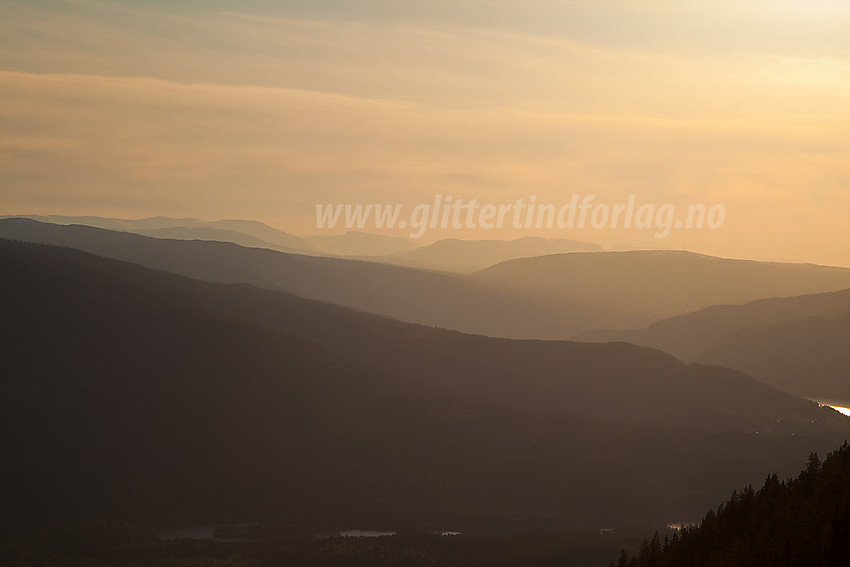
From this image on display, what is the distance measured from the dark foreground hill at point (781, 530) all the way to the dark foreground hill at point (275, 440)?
68493mm

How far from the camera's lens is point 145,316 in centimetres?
17988

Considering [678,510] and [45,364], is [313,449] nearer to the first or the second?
[45,364]

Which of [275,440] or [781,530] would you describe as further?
[275,440]

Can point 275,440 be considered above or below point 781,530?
above

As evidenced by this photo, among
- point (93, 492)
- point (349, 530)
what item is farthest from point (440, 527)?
point (93, 492)

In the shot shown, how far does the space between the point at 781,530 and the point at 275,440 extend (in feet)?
369

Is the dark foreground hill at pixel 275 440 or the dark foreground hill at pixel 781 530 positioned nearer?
the dark foreground hill at pixel 781 530

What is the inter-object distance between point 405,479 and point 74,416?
171ft

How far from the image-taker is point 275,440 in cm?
15412

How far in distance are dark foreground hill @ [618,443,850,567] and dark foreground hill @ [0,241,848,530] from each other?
6849 cm

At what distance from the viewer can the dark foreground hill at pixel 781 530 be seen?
143 feet

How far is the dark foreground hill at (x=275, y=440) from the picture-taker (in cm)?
13725

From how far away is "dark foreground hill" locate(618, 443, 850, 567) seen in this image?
Answer: 143ft

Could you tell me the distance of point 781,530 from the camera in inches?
2005
